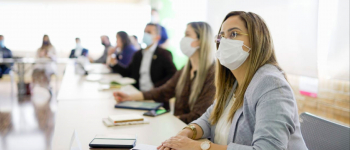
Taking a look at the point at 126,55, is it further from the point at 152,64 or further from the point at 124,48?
the point at 152,64

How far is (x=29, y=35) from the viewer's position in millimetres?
8992

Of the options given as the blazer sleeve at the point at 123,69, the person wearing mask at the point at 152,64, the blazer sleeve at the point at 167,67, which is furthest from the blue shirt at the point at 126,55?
the blazer sleeve at the point at 167,67

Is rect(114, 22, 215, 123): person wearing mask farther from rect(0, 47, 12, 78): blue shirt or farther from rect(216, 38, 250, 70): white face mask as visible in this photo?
rect(0, 47, 12, 78): blue shirt

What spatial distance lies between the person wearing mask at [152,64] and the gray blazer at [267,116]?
2.18m

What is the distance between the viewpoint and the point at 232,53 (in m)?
1.30

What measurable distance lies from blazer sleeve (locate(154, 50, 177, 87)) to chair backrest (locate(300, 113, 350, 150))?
6.83ft

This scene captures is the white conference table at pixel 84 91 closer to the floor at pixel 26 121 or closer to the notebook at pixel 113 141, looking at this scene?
the floor at pixel 26 121

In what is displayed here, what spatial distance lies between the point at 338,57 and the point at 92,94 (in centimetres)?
195

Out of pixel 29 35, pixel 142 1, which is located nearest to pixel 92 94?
pixel 142 1

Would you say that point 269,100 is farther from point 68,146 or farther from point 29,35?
point 29,35

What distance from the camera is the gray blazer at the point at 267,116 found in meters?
1.02

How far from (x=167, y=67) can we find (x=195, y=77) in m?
1.15

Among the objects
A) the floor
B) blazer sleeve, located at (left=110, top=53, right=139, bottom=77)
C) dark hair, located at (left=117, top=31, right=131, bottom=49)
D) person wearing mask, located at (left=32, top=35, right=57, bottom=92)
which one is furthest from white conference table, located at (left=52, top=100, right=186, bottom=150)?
person wearing mask, located at (left=32, top=35, right=57, bottom=92)

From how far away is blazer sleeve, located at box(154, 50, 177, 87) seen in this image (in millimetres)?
3414
